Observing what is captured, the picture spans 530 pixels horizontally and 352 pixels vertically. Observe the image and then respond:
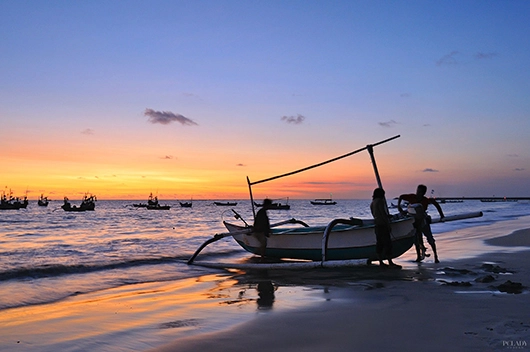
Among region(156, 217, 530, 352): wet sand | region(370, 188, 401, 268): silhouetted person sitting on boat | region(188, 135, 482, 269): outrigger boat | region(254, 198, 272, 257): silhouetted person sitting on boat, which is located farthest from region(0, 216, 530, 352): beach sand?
region(254, 198, 272, 257): silhouetted person sitting on boat

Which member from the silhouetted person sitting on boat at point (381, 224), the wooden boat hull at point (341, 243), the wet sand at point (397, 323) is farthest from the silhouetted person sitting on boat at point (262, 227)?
the wet sand at point (397, 323)

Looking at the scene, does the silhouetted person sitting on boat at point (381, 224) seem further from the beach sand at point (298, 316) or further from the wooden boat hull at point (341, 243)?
the beach sand at point (298, 316)

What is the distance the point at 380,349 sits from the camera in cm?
465

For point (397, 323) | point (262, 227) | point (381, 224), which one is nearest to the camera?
point (397, 323)

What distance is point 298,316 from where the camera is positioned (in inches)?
249

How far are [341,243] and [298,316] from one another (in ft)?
18.1

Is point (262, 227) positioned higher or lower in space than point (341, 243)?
higher

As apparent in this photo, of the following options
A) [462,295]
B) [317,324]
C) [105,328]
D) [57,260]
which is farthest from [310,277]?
[57,260]

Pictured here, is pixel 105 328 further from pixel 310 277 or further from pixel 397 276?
pixel 397 276

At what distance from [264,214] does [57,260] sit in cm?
869

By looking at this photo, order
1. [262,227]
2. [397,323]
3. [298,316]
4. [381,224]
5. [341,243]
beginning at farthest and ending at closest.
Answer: [262,227] → [341,243] → [381,224] → [298,316] → [397,323]

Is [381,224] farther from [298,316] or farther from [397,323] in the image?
[397,323]

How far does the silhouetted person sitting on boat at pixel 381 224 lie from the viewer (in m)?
10.3

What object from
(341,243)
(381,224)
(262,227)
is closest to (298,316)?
(381,224)
